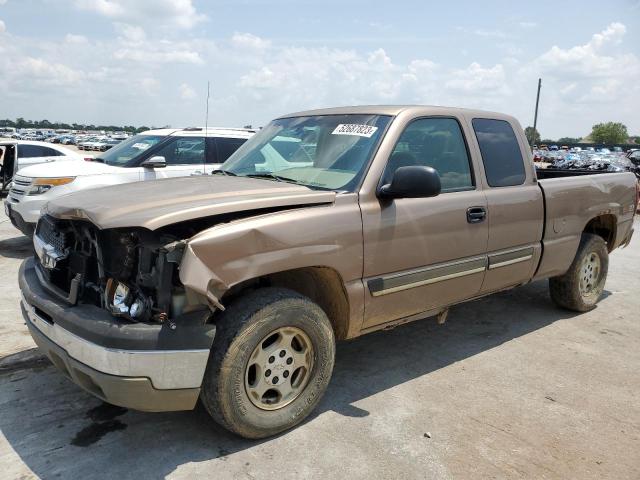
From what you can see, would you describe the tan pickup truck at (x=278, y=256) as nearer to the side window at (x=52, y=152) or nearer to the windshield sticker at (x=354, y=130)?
the windshield sticker at (x=354, y=130)

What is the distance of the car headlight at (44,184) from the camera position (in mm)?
7312

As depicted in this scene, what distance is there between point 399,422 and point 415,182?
1.49m

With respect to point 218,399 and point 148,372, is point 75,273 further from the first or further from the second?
point 218,399

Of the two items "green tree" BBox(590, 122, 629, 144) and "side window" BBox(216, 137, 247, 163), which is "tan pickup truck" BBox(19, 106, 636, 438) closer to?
"side window" BBox(216, 137, 247, 163)

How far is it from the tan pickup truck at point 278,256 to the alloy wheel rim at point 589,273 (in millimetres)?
1218

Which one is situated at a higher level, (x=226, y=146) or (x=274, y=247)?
(x=226, y=146)

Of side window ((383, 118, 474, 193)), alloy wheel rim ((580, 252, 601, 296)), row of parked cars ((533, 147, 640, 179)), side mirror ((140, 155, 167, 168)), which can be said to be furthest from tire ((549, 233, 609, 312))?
side mirror ((140, 155, 167, 168))

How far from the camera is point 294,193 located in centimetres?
328

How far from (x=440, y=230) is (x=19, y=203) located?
19.6ft

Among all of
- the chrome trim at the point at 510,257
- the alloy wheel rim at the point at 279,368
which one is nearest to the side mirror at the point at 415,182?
the alloy wheel rim at the point at 279,368

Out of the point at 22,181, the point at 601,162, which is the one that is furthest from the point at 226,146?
the point at 601,162

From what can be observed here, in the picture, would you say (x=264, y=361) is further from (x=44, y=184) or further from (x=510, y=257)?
(x=44, y=184)

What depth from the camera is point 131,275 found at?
9.30 ft

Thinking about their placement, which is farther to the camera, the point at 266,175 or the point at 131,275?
the point at 266,175
